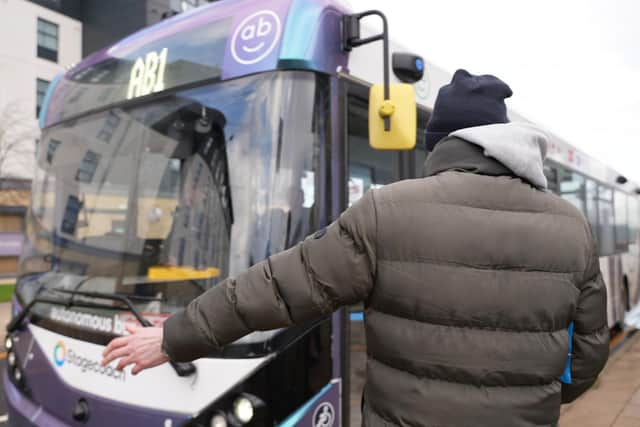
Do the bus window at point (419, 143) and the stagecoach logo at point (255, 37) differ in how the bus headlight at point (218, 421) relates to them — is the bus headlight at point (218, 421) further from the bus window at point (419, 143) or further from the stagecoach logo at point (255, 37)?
the bus window at point (419, 143)

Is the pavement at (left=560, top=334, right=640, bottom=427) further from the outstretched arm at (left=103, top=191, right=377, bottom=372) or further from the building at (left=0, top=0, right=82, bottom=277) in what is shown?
the building at (left=0, top=0, right=82, bottom=277)

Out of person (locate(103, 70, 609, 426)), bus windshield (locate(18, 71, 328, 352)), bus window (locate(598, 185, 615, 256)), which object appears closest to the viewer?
person (locate(103, 70, 609, 426))

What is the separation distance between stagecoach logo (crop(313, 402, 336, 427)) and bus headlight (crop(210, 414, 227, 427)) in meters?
0.47

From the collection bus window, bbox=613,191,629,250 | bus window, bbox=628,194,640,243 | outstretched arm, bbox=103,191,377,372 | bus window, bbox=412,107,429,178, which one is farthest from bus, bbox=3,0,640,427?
bus window, bbox=628,194,640,243

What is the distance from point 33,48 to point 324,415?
27.1 m

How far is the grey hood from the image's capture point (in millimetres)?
1418

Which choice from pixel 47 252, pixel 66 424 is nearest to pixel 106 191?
pixel 47 252

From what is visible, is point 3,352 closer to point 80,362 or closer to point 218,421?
point 80,362

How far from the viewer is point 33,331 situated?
325cm

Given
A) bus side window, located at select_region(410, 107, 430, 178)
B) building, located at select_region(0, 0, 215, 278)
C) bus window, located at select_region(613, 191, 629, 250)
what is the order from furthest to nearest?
building, located at select_region(0, 0, 215, 278)
bus window, located at select_region(613, 191, 629, 250)
bus side window, located at select_region(410, 107, 430, 178)

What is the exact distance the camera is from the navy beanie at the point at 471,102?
5.12ft

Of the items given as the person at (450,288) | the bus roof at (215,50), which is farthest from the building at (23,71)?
A: the person at (450,288)

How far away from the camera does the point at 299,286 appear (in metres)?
1.42

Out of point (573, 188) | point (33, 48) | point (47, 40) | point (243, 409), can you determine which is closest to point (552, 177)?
point (573, 188)
